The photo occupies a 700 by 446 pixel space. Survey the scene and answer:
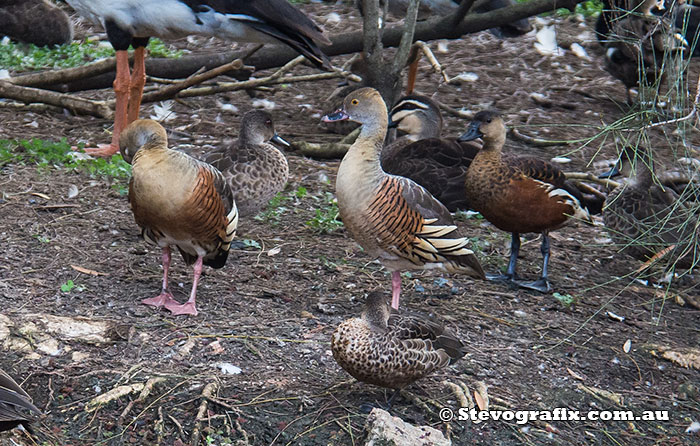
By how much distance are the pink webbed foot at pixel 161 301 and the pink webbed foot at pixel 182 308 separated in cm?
2

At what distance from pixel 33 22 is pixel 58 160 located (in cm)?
309

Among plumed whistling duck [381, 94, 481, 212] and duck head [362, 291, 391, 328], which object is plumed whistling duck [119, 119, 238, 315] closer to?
duck head [362, 291, 391, 328]

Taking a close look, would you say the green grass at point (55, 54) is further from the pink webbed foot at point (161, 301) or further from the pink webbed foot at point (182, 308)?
the pink webbed foot at point (182, 308)

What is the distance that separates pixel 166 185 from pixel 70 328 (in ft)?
2.65

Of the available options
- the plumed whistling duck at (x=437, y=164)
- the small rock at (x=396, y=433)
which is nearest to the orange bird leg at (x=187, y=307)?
the small rock at (x=396, y=433)

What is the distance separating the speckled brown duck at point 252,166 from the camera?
536 cm

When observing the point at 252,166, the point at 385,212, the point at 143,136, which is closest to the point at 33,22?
the point at 252,166

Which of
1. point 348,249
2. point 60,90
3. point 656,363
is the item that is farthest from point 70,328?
point 60,90

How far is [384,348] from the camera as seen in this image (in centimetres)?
354

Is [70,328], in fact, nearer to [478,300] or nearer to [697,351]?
[478,300]

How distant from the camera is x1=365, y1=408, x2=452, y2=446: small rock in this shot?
3201mm

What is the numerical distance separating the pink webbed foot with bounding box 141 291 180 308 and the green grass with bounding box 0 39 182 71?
4.71 metres

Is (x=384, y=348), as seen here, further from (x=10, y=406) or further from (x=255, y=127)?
(x=255, y=127)

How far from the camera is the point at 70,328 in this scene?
4.08m
